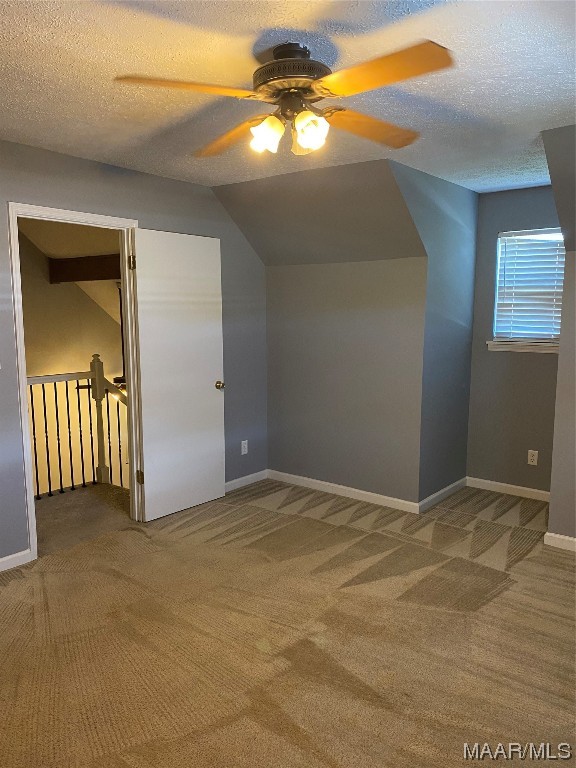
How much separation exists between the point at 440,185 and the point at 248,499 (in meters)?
2.71

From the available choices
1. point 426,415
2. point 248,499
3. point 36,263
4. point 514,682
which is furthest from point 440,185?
point 36,263

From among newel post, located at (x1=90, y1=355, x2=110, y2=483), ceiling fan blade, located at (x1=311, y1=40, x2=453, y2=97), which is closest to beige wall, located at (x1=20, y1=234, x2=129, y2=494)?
A: newel post, located at (x1=90, y1=355, x2=110, y2=483)

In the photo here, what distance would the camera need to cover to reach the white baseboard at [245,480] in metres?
4.60

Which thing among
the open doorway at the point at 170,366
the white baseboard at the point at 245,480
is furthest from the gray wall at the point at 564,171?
the white baseboard at the point at 245,480

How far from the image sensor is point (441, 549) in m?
3.49

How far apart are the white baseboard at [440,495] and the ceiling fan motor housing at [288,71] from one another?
306 cm

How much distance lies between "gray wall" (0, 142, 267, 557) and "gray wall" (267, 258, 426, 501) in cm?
19

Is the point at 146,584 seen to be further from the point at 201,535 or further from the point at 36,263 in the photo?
the point at 36,263

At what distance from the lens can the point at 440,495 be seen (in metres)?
4.37

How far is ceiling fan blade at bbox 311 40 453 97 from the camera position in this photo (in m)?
1.50

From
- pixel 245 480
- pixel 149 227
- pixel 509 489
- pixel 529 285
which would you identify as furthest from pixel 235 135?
pixel 509 489

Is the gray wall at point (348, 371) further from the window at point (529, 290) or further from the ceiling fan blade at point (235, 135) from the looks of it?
the ceiling fan blade at point (235, 135)

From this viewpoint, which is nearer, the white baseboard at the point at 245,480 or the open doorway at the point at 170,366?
the open doorway at the point at 170,366

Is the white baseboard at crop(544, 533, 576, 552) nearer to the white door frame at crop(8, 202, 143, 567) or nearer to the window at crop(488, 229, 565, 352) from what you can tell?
the window at crop(488, 229, 565, 352)
